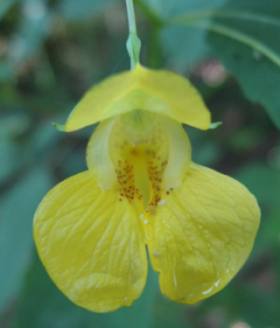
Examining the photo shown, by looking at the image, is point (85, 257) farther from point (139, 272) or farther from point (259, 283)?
point (259, 283)

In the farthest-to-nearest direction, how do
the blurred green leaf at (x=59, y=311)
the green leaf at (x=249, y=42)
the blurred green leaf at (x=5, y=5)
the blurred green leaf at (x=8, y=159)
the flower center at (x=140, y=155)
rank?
the blurred green leaf at (x=8, y=159) < the blurred green leaf at (x=5, y=5) < the blurred green leaf at (x=59, y=311) < the green leaf at (x=249, y=42) < the flower center at (x=140, y=155)

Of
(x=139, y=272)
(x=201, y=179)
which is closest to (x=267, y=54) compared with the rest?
(x=201, y=179)

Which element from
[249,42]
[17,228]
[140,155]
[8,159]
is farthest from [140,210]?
[8,159]

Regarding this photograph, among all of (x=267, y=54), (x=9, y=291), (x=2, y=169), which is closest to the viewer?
(x=267, y=54)

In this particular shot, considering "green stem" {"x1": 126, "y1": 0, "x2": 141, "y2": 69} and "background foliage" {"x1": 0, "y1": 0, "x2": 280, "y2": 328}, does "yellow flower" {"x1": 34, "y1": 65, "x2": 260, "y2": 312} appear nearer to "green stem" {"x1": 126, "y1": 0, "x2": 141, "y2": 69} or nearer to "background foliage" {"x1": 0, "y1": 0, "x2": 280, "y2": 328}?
"green stem" {"x1": 126, "y1": 0, "x2": 141, "y2": 69}

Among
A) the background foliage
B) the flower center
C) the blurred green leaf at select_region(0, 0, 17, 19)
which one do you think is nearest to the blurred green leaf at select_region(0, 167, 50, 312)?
the background foliage

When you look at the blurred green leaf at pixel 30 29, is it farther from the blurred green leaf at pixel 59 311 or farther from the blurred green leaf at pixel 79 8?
the blurred green leaf at pixel 59 311

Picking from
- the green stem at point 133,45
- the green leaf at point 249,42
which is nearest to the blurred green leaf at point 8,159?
the green leaf at point 249,42

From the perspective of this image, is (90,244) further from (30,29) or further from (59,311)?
(30,29)
